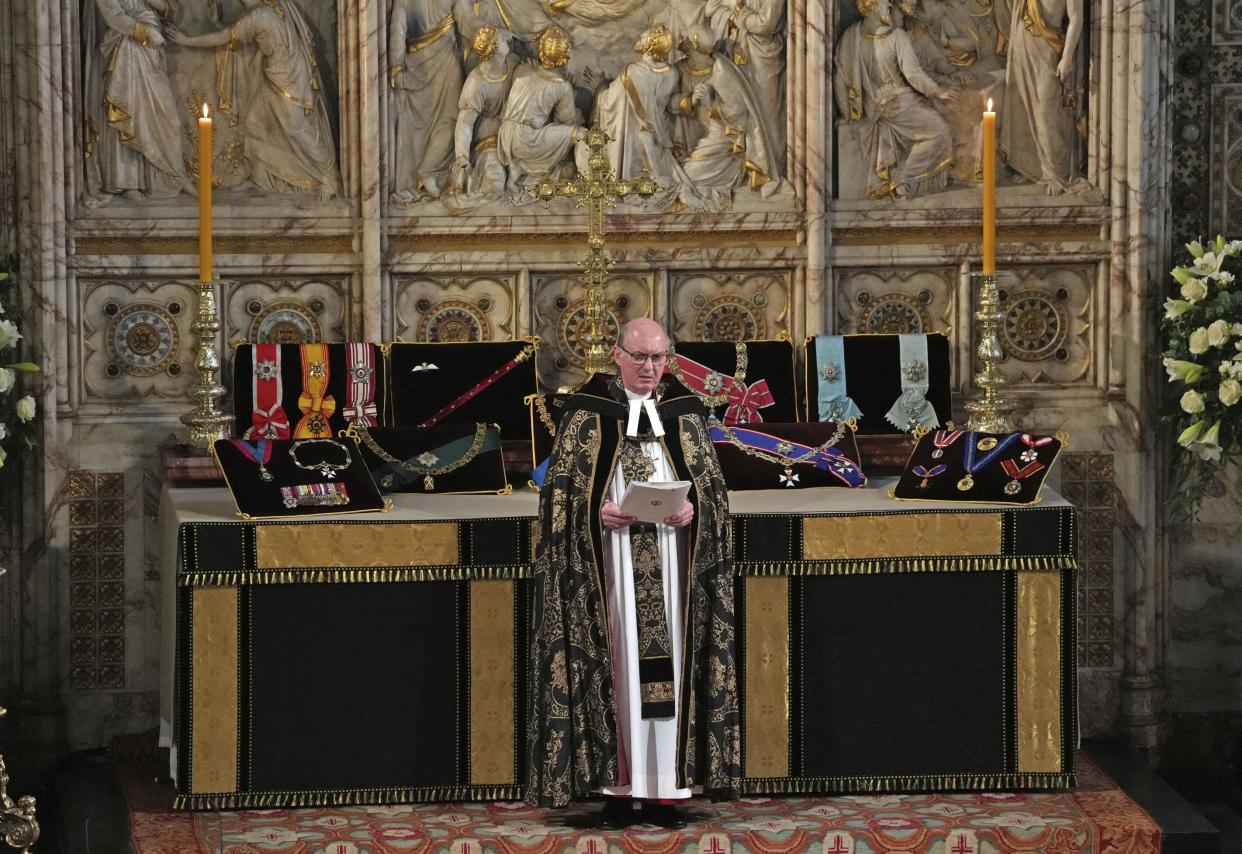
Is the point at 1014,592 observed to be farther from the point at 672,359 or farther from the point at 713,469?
the point at 672,359

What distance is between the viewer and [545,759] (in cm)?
709

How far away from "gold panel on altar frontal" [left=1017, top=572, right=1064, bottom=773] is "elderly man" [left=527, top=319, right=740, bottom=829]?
1.15 m

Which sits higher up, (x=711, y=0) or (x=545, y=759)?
(x=711, y=0)

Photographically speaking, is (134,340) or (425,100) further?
(425,100)

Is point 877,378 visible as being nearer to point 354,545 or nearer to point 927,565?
point 927,565

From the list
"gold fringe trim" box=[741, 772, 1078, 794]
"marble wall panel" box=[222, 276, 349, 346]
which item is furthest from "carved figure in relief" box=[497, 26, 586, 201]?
"gold fringe trim" box=[741, 772, 1078, 794]

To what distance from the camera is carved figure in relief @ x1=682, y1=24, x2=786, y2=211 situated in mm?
9000

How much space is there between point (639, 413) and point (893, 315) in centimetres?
236

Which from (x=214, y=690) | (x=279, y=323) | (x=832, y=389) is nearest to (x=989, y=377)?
(x=832, y=389)

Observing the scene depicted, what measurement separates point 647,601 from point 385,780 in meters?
1.22

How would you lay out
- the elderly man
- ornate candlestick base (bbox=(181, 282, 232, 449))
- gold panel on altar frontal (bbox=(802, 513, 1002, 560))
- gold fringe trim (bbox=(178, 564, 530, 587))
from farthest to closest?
ornate candlestick base (bbox=(181, 282, 232, 449)) → gold panel on altar frontal (bbox=(802, 513, 1002, 560)) → gold fringe trim (bbox=(178, 564, 530, 587)) → the elderly man

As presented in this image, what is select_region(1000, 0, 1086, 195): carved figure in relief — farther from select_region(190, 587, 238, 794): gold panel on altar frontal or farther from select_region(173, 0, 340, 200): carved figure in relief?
select_region(190, 587, 238, 794): gold panel on altar frontal

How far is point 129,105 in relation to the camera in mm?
8688

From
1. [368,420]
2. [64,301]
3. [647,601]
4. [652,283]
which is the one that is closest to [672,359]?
[652,283]
